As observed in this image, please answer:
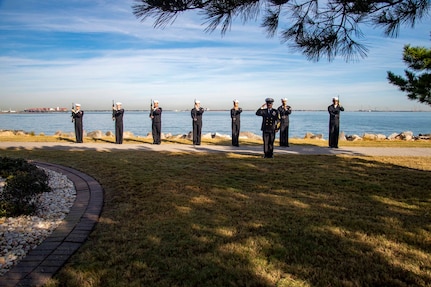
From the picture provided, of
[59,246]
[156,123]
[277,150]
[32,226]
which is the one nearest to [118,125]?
[156,123]

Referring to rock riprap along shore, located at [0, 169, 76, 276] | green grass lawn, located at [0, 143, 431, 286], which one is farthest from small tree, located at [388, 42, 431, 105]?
rock riprap along shore, located at [0, 169, 76, 276]

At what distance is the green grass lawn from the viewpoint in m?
3.25

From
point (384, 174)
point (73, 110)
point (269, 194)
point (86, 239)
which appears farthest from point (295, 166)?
point (73, 110)

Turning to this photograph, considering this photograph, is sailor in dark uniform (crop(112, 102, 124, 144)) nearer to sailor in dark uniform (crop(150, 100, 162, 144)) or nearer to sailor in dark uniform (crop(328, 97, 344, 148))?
sailor in dark uniform (crop(150, 100, 162, 144))

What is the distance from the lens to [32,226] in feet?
15.0

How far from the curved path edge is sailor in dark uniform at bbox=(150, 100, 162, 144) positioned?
10422mm

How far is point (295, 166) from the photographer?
973 centimetres

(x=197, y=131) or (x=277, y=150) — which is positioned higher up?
(x=197, y=131)

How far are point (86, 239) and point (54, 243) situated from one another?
367 mm

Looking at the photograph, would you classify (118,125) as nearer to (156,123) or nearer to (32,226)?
(156,123)

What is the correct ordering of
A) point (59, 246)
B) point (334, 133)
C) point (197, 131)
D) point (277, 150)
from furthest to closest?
1. point (197, 131)
2. point (334, 133)
3. point (277, 150)
4. point (59, 246)

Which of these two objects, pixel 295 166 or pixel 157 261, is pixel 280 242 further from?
pixel 295 166

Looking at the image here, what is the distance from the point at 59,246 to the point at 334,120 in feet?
44.3

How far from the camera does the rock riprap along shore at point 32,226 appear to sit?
3.74 m
